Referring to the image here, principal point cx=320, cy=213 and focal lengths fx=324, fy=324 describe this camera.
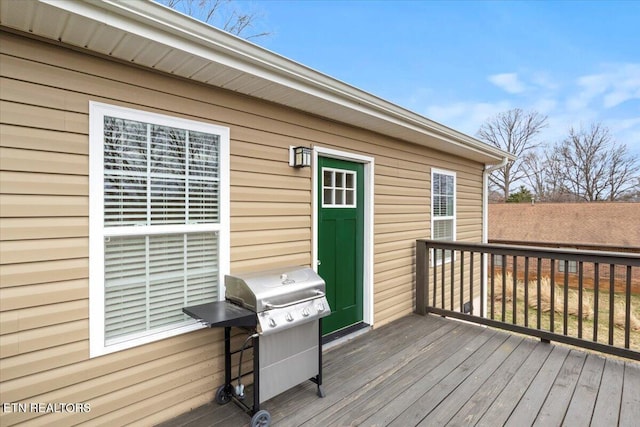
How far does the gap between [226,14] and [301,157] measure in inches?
251

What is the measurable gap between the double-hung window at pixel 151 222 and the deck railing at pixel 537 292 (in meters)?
2.90

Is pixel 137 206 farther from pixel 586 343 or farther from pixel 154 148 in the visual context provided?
pixel 586 343

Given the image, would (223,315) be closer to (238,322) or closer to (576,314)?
(238,322)

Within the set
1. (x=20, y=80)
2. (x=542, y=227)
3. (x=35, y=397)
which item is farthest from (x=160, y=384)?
(x=542, y=227)

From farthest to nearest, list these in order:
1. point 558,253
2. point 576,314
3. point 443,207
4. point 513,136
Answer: point 513,136 → point 576,314 → point 443,207 → point 558,253

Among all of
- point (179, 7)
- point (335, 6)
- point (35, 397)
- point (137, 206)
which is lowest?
point (35, 397)

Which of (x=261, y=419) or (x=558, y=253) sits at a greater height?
(x=558, y=253)

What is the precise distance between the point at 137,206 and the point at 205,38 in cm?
112

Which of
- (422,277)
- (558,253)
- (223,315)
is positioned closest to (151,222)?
(223,315)

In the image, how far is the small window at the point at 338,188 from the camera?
343 centimetres

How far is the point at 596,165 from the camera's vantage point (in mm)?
17875

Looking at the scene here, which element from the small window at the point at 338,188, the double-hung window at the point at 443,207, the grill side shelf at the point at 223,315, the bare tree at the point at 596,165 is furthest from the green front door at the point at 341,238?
the bare tree at the point at 596,165

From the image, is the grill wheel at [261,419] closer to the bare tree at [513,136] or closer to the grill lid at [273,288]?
the grill lid at [273,288]

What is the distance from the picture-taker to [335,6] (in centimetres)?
905
